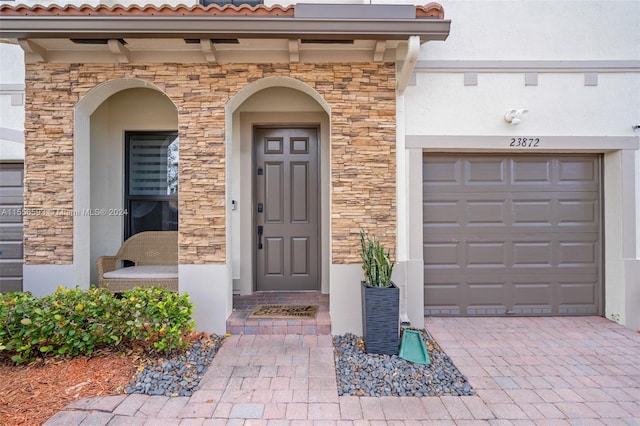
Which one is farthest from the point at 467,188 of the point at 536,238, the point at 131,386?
the point at 131,386

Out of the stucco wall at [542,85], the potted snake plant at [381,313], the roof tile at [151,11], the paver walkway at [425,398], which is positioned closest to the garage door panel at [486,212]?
the stucco wall at [542,85]

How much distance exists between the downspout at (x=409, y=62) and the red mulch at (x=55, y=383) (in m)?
3.85

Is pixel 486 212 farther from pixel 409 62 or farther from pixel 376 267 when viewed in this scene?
pixel 409 62

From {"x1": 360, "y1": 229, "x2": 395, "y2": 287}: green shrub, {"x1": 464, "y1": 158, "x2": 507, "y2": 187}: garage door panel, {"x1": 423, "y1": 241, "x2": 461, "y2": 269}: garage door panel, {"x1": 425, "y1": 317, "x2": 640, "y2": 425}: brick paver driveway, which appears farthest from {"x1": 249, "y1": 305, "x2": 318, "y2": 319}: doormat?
{"x1": 464, "y1": 158, "x2": 507, "y2": 187}: garage door panel

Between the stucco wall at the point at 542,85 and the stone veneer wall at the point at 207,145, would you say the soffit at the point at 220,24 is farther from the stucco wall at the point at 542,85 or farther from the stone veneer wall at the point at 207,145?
the stucco wall at the point at 542,85

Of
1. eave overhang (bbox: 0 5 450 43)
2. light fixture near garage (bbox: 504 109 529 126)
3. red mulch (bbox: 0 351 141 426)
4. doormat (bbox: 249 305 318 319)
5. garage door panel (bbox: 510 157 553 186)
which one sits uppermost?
eave overhang (bbox: 0 5 450 43)

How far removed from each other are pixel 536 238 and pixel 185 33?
4.76 meters

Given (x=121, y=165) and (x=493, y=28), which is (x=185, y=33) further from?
(x=493, y=28)

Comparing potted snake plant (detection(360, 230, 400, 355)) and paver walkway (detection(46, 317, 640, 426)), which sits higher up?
potted snake plant (detection(360, 230, 400, 355))

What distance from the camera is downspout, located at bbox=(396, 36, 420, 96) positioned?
3.21m

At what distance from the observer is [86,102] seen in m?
3.70

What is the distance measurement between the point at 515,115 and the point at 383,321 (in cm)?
288

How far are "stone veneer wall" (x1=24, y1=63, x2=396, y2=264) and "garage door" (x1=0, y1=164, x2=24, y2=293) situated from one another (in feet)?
2.85

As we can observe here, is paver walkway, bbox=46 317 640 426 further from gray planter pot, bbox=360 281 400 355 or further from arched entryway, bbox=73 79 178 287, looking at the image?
arched entryway, bbox=73 79 178 287
